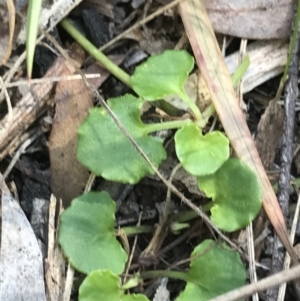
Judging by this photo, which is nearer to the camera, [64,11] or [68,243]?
[68,243]

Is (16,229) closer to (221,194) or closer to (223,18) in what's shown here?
(221,194)

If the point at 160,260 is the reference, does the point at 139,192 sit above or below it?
above

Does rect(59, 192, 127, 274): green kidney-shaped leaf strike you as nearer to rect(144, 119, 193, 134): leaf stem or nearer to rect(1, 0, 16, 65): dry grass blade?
rect(144, 119, 193, 134): leaf stem

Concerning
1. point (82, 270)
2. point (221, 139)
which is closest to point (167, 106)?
point (221, 139)

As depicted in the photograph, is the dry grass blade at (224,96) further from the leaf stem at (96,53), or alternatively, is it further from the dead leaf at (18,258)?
the dead leaf at (18,258)

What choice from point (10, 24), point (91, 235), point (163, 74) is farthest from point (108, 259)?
point (10, 24)

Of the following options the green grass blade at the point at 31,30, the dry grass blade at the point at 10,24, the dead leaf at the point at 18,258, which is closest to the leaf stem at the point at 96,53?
the dry grass blade at the point at 10,24

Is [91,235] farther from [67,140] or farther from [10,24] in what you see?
[10,24]

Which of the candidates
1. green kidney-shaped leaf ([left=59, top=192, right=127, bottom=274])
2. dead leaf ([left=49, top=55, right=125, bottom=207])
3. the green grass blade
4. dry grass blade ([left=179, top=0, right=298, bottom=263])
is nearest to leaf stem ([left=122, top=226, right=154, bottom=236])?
green kidney-shaped leaf ([left=59, top=192, right=127, bottom=274])
